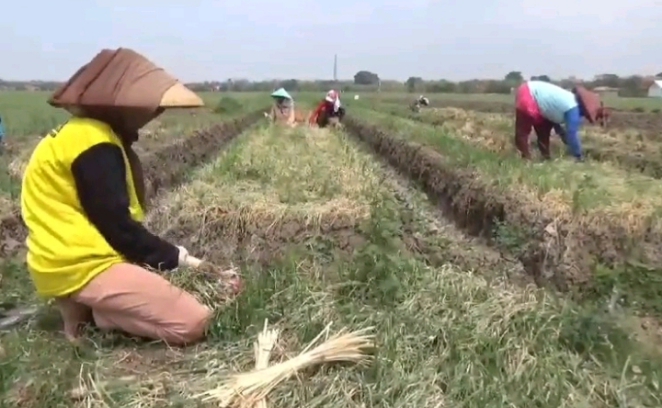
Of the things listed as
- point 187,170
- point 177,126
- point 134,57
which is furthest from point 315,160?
point 177,126

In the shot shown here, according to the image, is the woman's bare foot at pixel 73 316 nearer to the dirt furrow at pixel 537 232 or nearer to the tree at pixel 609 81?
the dirt furrow at pixel 537 232

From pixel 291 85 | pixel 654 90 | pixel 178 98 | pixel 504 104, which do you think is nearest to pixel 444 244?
pixel 178 98

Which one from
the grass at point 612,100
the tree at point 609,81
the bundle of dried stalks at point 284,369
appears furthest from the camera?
the tree at point 609,81

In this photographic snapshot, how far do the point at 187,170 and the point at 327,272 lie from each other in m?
8.40

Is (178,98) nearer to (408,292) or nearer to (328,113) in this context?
(408,292)

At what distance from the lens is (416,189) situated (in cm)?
1150

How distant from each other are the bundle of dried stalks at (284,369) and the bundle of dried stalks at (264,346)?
103 millimetres

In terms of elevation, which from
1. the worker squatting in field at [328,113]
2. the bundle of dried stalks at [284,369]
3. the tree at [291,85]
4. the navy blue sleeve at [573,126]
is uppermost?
the navy blue sleeve at [573,126]

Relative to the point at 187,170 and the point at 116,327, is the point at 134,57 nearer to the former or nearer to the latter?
the point at 116,327

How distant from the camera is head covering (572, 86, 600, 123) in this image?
10.4 metres

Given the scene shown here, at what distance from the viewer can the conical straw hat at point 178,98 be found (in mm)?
4113

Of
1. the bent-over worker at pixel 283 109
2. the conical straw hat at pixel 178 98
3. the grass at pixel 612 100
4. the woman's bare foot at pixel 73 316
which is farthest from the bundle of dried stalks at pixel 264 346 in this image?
the grass at pixel 612 100

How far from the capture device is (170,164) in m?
13.1

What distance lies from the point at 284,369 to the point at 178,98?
4.93 feet
